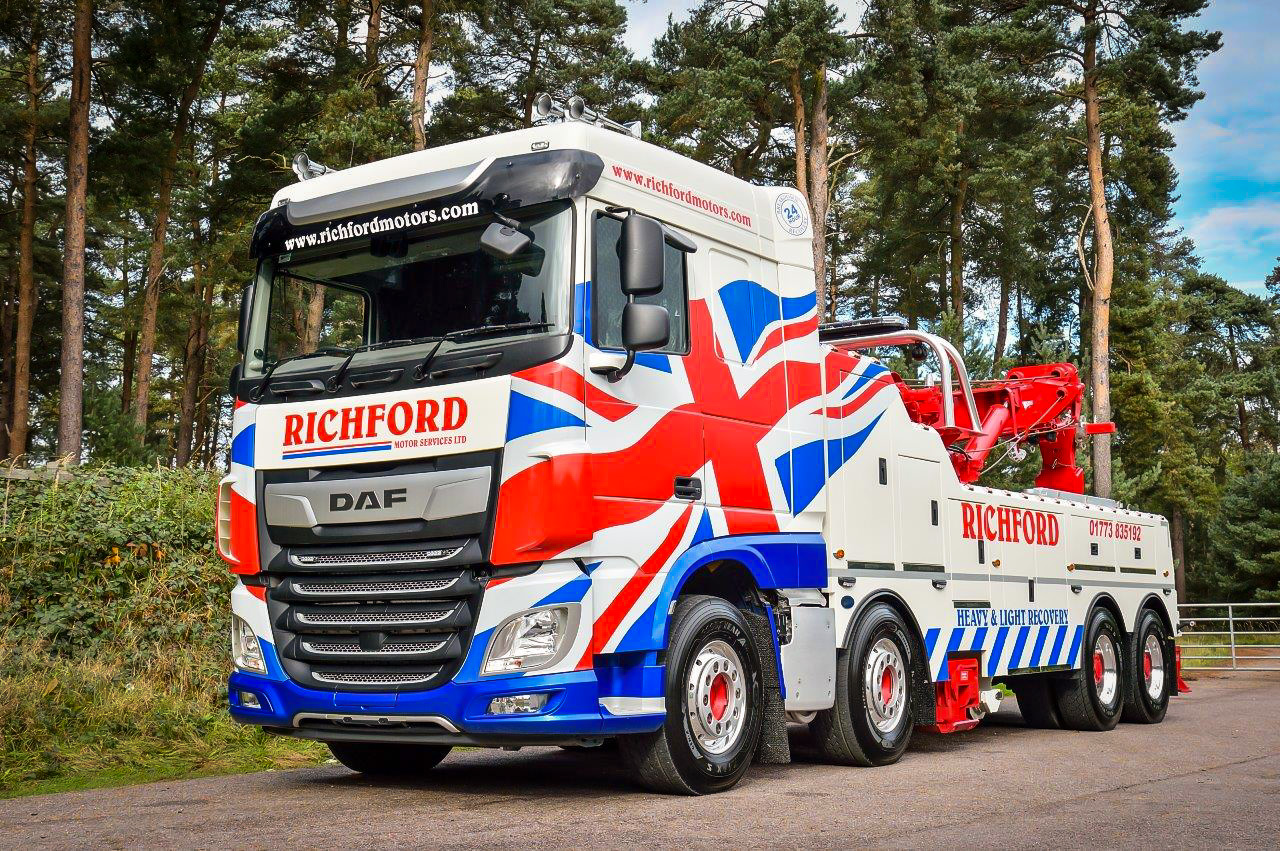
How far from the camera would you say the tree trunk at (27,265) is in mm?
28797

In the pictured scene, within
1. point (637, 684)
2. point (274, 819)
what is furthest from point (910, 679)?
point (274, 819)

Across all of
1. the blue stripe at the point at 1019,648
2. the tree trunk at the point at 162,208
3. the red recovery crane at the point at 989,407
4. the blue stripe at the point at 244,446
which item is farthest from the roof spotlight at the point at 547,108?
the tree trunk at the point at 162,208

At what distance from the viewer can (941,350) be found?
1124 centimetres

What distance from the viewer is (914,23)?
29.2 meters

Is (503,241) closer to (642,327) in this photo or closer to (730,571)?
(642,327)

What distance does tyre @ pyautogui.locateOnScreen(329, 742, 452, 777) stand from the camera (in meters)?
8.64

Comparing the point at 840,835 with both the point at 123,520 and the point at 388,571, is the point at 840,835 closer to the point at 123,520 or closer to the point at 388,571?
the point at 388,571

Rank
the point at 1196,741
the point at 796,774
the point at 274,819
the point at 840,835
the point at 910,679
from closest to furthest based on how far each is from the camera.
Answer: the point at 840,835 < the point at 274,819 < the point at 796,774 < the point at 910,679 < the point at 1196,741

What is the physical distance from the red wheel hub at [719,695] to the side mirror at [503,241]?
2712 millimetres

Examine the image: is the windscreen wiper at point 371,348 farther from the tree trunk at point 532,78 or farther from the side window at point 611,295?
→ the tree trunk at point 532,78

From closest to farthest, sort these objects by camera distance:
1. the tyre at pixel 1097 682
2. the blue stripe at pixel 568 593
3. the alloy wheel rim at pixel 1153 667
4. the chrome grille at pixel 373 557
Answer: the blue stripe at pixel 568 593 < the chrome grille at pixel 373 557 < the tyre at pixel 1097 682 < the alloy wheel rim at pixel 1153 667

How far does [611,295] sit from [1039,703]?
789 cm

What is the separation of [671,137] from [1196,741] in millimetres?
21947

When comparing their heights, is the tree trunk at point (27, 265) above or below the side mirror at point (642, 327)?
above
